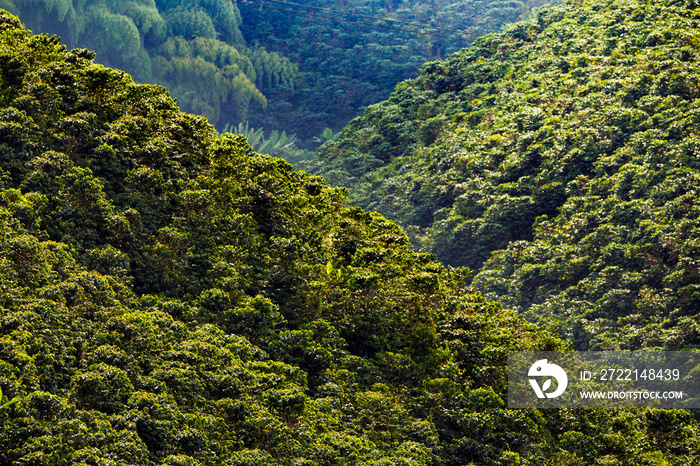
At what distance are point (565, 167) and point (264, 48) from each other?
Answer: 37.2m

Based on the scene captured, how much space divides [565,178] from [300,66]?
36.7 meters

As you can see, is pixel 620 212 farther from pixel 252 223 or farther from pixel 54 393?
pixel 54 393

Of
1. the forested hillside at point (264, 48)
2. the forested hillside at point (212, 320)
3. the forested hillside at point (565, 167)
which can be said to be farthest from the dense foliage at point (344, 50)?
the forested hillside at point (212, 320)

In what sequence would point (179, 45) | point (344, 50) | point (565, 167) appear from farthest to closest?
1. point (344, 50)
2. point (179, 45)
3. point (565, 167)

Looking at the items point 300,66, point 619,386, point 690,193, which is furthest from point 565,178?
point 300,66

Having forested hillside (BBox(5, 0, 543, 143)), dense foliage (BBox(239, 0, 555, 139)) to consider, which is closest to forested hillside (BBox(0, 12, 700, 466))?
forested hillside (BBox(5, 0, 543, 143))

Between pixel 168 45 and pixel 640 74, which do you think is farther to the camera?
pixel 168 45

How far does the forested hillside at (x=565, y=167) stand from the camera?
60.0 feet

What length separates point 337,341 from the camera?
368 inches

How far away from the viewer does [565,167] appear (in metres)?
22.5
